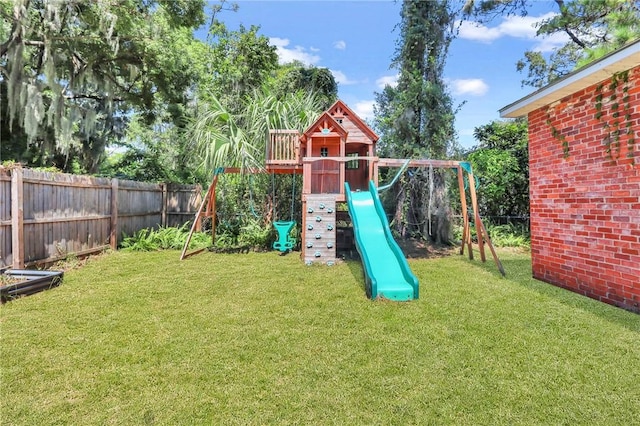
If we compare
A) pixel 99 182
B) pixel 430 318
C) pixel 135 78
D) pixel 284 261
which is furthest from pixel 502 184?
pixel 135 78

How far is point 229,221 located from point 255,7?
8236 mm

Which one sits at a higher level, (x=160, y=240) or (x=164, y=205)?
(x=164, y=205)

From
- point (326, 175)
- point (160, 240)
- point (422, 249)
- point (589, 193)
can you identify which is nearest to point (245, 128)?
point (326, 175)

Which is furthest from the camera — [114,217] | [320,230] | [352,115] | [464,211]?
[352,115]

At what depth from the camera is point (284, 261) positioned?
605cm

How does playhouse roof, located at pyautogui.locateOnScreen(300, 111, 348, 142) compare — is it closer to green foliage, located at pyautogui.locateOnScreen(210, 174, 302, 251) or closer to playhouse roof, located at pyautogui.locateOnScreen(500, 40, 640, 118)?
green foliage, located at pyautogui.locateOnScreen(210, 174, 302, 251)

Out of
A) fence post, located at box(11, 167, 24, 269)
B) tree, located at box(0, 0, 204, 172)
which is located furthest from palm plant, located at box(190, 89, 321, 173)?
fence post, located at box(11, 167, 24, 269)

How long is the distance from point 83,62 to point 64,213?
558 cm

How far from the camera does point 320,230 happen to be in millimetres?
5852

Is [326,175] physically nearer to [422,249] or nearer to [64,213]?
[422,249]

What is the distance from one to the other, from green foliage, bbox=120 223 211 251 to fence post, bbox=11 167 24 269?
241 centimetres

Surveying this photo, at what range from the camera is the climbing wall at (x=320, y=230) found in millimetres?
5777

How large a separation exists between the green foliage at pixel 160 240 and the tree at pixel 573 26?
9081mm

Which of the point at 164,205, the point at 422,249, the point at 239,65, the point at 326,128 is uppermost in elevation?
the point at 239,65
